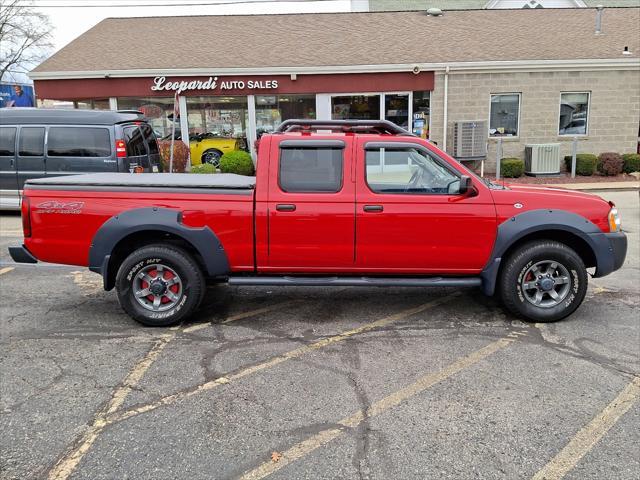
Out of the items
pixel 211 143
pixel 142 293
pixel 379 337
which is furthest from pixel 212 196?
pixel 211 143

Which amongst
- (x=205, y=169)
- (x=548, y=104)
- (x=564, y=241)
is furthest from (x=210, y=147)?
(x=564, y=241)

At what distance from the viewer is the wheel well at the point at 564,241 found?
199 inches

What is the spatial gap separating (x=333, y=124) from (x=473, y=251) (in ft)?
6.19

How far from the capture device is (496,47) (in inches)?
720

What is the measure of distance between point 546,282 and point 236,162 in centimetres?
1245

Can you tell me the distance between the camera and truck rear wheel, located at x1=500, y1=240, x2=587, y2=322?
4980mm

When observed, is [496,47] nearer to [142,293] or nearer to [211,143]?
[211,143]

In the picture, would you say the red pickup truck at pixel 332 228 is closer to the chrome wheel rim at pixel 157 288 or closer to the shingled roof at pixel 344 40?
the chrome wheel rim at pixel 157 288

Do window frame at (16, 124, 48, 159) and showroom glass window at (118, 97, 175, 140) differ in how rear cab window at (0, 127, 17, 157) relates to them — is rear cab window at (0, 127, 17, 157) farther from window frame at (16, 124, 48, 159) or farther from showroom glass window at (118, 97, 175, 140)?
showroom glass window at (118, 97, 175, 140)

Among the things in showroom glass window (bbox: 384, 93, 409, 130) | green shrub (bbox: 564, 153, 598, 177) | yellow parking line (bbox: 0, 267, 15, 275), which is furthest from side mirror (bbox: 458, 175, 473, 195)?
green shrub (bbox: 564, 153, 598, 177)

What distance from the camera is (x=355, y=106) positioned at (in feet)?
59.0

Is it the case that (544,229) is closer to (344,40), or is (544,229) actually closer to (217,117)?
(217,117)

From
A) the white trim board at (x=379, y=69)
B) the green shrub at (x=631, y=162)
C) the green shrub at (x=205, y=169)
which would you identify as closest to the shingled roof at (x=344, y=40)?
the white trim board at (x=379, y=69)

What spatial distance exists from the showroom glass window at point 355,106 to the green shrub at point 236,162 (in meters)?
3.43
